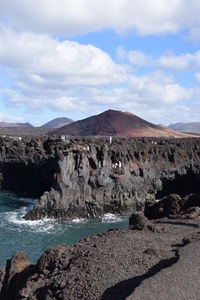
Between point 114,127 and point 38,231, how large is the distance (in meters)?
75.9

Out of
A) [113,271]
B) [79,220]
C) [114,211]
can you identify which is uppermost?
[113,271]

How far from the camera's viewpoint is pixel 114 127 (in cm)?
11494

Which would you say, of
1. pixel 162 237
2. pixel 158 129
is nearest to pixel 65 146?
pixel 162 237

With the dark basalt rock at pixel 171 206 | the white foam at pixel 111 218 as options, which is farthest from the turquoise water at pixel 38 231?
the dark basalt rock at pixel 171 206

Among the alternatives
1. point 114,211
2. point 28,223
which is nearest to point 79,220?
point 28,223

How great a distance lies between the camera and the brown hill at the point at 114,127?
112625 mm

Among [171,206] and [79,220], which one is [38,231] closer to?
[79,220]

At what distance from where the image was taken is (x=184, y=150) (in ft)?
205

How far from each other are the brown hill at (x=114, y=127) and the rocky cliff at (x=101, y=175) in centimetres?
4463

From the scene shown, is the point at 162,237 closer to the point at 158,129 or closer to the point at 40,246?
the point at 40,246

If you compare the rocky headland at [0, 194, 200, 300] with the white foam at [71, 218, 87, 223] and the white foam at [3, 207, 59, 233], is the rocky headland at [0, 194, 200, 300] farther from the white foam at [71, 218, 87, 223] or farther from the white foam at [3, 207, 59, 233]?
the white foam at [71, 218, 87, 223]

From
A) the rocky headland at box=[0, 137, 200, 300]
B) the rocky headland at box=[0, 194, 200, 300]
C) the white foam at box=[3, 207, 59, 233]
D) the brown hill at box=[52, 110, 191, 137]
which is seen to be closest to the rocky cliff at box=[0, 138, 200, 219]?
the rocky headland at box=[0, 137, 200, 300]

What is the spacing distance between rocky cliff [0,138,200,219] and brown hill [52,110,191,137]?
146 feet

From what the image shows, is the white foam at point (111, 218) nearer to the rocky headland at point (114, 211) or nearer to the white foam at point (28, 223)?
the rocky headland at point (114, 211)
